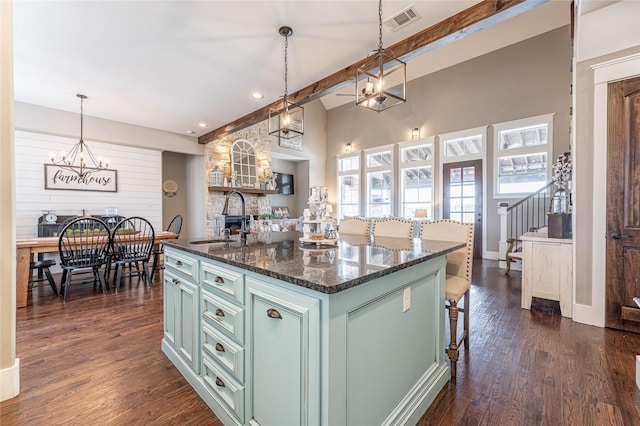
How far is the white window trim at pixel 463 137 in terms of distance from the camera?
6.52 meters

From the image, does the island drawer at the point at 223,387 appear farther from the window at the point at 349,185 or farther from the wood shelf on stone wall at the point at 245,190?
the window at the point at 349,185

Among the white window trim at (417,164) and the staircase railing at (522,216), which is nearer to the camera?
the staircase railing at (522,216)

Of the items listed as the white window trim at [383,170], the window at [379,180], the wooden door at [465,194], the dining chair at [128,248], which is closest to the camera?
the dining chair at [128,248]

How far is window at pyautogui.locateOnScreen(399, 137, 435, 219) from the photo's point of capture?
744cm

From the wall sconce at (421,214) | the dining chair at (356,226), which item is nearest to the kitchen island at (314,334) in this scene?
the dining chair at (356,226)

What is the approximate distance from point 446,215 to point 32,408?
7.39 metres

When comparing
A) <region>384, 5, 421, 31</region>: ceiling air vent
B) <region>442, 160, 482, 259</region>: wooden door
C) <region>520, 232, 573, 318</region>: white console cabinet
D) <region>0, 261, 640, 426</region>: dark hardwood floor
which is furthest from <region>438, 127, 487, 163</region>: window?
<region>384, 5, 421, 31</region>: ceiling air vent

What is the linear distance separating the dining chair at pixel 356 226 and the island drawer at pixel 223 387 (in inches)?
76.8

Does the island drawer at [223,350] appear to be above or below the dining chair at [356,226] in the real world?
below

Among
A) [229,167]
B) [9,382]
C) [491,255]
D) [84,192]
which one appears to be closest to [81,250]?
[9,382]

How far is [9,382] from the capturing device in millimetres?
1701

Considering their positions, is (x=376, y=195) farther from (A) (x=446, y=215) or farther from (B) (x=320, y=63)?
(B) (x=320, y=63)

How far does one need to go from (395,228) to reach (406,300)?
4.57 ft

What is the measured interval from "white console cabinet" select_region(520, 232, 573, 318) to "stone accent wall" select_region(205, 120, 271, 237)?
19.8ft
